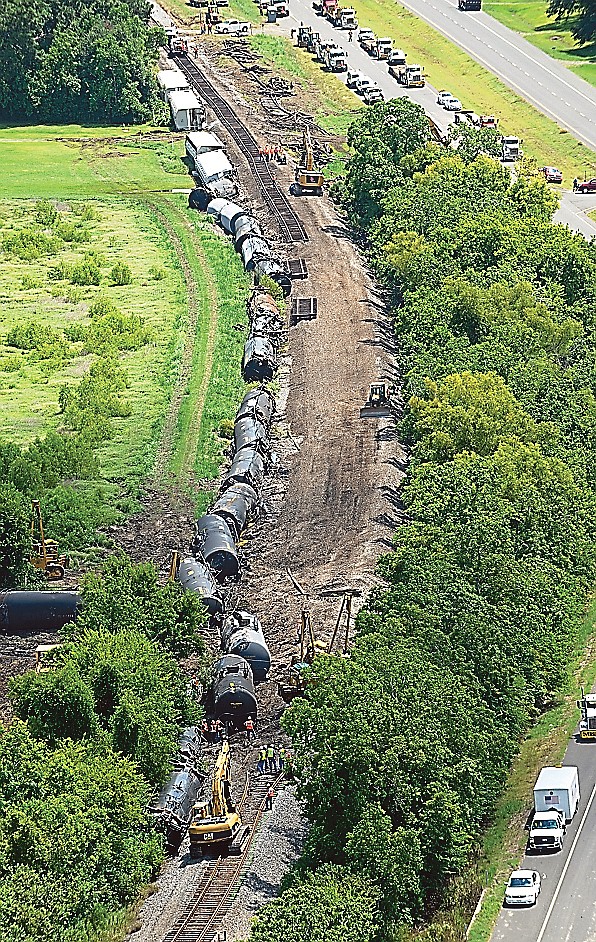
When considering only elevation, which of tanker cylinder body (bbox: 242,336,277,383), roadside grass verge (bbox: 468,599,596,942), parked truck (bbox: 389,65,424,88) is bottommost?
parked truck (bbox: 389,65,424,88)

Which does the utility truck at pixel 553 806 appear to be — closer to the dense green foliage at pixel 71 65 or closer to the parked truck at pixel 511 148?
the parked truck at pixel 511 148

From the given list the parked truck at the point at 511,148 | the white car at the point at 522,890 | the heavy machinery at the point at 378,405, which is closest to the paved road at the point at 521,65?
the parked truck at the point at 511,148

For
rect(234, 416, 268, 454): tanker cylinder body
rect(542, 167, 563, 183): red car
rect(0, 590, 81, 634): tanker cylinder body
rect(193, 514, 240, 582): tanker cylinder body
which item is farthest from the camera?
rect(542, 167, 563, 183): red car

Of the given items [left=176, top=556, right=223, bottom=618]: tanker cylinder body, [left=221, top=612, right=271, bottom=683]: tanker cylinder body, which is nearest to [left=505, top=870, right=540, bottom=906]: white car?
[left=221, top=612, right=271, bottom=683]: tanker cylinder body

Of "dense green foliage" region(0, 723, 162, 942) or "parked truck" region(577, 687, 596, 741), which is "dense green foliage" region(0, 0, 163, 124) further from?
"dense green foliage" region(0, 723, 162, 942)

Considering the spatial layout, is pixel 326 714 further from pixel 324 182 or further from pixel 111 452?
pixel 324 182
